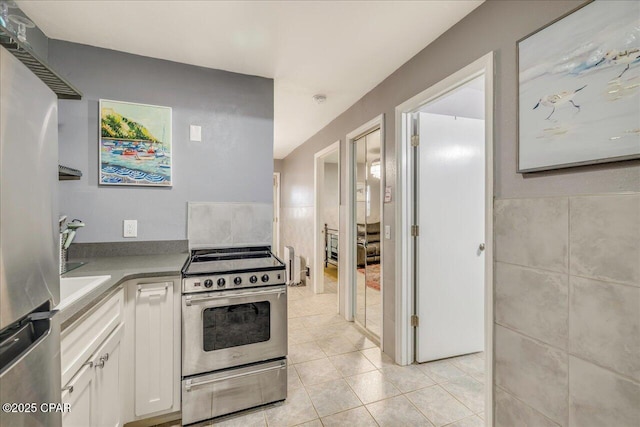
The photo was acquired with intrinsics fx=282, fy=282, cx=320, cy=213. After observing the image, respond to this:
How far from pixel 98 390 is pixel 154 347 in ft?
1.11

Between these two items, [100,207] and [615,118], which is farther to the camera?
[100,207]

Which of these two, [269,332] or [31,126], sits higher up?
[31,126]

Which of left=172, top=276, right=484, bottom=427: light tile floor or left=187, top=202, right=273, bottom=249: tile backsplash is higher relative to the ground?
left=187, top=202, right=273, bottom=249: tile backsplash

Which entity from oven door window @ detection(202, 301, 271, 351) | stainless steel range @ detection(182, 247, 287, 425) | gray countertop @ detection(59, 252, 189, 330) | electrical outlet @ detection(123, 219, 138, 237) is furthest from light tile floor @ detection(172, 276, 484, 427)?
electrical outlet @ detection(123, 219, 138, 237)

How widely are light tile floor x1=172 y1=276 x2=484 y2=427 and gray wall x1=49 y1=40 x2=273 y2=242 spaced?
1422 millimetres

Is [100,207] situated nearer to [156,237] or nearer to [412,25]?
[156,237]

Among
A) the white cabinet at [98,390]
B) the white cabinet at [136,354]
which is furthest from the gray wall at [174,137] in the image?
the white cabinet at [98,390]

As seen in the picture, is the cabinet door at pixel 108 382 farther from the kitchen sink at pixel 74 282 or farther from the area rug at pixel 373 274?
the area rug at pixel 373 274

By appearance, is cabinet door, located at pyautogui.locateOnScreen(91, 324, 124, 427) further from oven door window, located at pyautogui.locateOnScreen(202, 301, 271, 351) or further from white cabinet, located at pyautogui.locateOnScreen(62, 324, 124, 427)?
oven door window, located at pyautogui.locateOnScreen(202, 301, 271, 351)

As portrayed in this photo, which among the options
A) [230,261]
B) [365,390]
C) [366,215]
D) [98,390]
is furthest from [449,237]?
[98,390]

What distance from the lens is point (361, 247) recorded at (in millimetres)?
3252

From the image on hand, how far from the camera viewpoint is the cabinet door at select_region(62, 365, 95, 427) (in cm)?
100

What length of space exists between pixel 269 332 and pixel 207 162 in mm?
1396

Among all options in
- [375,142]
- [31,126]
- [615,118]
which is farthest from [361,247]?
[31,126]
